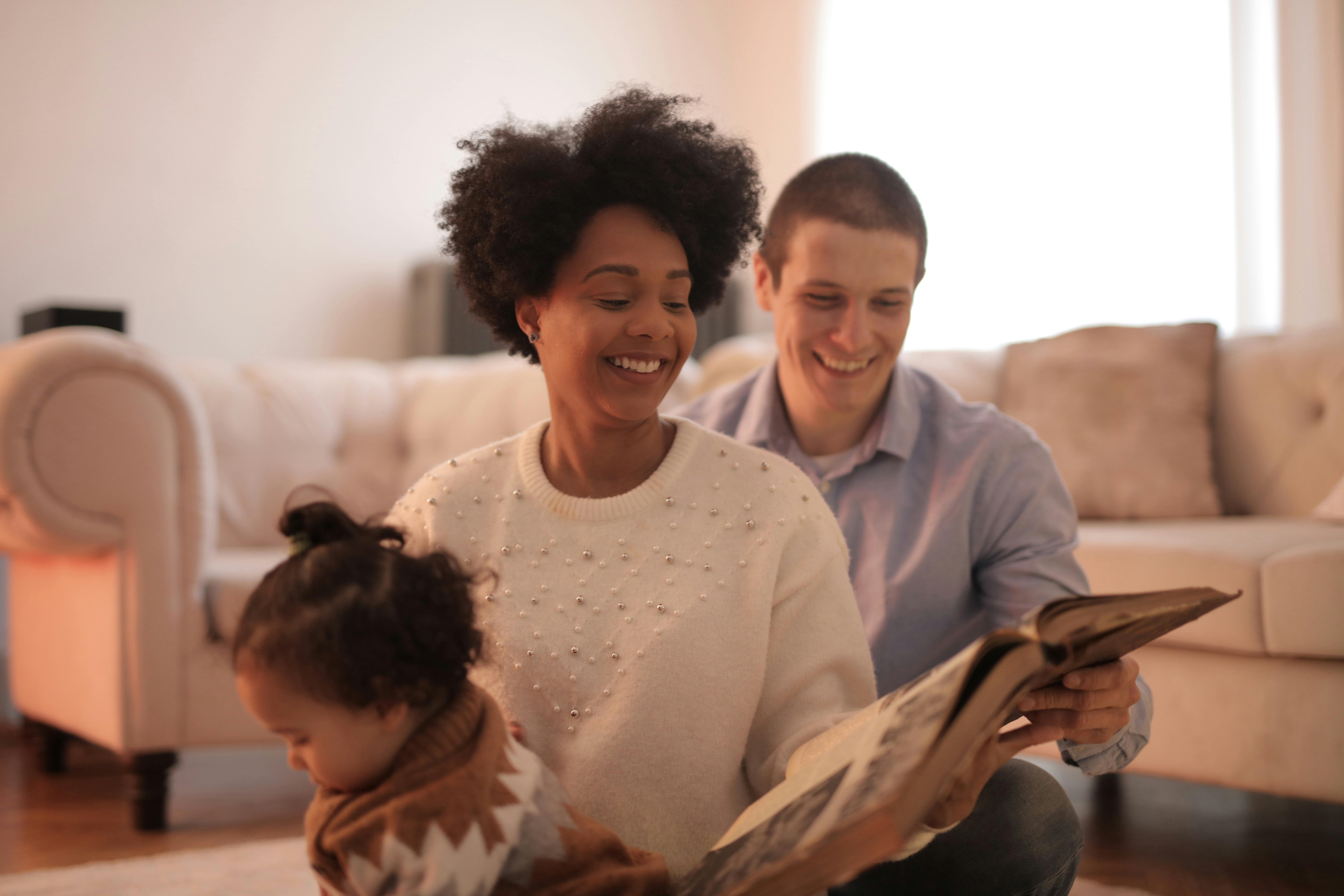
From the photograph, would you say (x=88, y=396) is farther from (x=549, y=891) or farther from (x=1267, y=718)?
(x=1267, y=718)

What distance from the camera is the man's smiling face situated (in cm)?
143

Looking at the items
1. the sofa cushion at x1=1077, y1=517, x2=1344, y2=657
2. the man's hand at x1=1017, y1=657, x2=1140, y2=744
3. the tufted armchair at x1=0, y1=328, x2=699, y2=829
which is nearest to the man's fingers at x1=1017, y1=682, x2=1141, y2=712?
the man's hand at x1=1017, y1=657, x2=1140, y2=744

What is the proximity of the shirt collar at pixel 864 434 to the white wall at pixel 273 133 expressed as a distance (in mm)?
2828

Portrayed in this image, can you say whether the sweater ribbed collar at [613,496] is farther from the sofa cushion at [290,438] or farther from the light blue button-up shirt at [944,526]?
the sofa cushion at [290,438]

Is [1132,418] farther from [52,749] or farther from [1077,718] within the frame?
[52,749]

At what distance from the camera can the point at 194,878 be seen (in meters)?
1.80

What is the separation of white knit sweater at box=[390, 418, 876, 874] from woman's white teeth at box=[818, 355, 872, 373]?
42 cm

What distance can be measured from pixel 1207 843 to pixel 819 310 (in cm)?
127

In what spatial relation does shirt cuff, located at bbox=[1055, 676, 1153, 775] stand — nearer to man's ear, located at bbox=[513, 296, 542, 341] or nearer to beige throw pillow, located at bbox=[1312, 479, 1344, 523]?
man's ear, located at bbox=[513, 296, 542, 341]

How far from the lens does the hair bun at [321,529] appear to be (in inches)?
31.6

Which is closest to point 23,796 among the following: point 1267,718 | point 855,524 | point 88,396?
point 88,396

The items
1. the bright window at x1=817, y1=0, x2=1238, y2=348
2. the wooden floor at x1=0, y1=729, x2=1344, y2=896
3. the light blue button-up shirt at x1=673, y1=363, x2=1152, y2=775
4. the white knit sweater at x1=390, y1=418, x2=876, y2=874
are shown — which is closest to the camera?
the white knit sweater at x1=390, y1=418, x2=876, y2=874

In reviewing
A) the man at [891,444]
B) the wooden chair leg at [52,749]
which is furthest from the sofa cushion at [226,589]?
the man at [891,444]

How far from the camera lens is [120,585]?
2.13 metres
